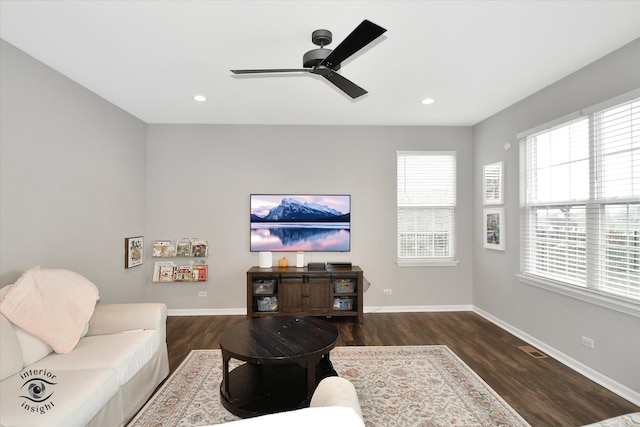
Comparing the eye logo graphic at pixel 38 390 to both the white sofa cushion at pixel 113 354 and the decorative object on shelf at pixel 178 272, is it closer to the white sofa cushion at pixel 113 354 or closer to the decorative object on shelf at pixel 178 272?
the white sofa cushion at pixel 113 354

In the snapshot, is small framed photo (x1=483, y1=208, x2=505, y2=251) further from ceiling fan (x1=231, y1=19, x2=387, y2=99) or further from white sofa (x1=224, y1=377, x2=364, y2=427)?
white sofa (x1=224, y1=377, x2=364, y2=427)

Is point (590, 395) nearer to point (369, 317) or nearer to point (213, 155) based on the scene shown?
point (369, 317)

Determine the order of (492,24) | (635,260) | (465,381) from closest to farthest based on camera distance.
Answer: (492,24), (635,260), (465,381)

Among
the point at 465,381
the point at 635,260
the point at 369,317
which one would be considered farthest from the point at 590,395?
the point at 369,317

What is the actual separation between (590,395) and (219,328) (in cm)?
376

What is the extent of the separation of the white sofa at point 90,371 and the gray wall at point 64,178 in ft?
2.58

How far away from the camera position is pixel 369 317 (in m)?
4.55

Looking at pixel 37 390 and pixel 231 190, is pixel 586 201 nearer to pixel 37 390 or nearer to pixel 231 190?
pixel 231 190

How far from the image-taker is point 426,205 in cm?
487

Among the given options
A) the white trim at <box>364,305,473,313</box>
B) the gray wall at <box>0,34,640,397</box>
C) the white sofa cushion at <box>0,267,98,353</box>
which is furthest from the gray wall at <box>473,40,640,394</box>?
the white sofa cushion at <box>0,267,98,353</box>

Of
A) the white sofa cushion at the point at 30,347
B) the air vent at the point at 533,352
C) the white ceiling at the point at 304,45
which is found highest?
the white ceiling at the point at 304,45

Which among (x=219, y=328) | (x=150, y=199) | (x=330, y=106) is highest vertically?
(x=330, y=106)

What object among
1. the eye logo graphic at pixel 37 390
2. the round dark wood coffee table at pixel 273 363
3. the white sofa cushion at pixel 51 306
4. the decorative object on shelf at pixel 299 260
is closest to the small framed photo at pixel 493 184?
the decorative object on shelf at pixel 299 260

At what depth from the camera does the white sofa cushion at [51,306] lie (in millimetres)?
2162
